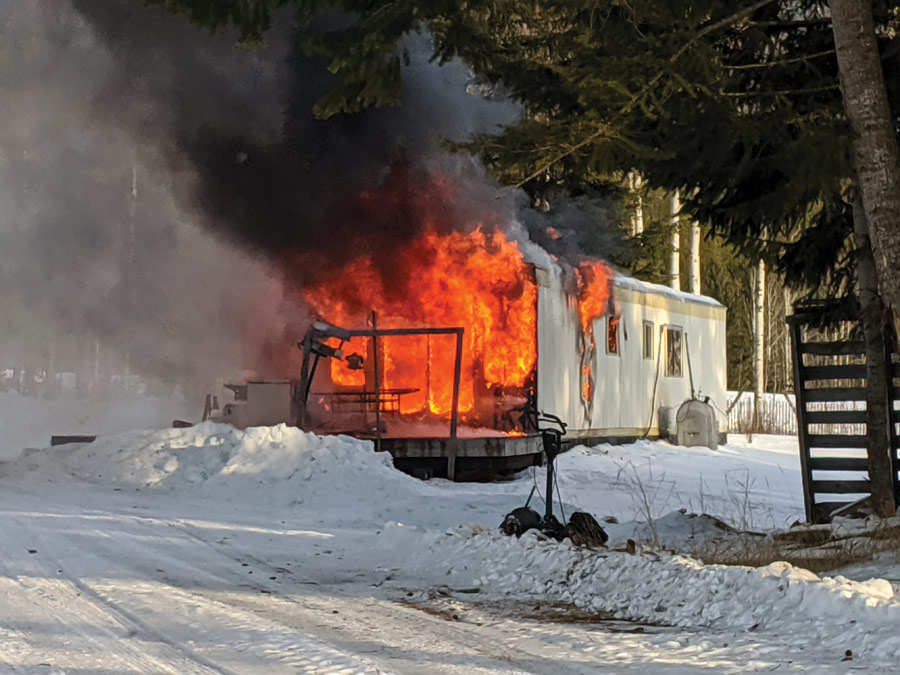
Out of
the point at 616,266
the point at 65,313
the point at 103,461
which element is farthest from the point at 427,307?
the point at 65,313

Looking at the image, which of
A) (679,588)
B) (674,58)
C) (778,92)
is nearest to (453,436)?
(778,92)

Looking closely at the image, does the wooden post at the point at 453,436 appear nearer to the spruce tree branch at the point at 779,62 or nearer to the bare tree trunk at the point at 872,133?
the spruce tree branch at the point at 779,62

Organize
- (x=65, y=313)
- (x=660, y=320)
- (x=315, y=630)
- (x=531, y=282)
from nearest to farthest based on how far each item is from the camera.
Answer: (x=315, y=630) → (x=531, y=282) → (x=660, y=320) → (x=65, y=313)

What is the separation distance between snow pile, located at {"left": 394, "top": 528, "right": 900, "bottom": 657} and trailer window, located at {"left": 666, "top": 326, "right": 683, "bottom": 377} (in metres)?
17.4

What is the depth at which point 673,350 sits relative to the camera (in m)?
26.5

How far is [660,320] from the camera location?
83.8 ft

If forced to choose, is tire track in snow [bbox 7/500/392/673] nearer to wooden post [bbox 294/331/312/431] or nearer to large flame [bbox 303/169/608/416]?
wooden post [bbox 294/331/312/431]

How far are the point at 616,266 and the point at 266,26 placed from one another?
20.3 m

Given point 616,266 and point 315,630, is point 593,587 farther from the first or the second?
point 616,266

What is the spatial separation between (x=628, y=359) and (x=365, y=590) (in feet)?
54.0

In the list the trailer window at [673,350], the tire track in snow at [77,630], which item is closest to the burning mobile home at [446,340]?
the trailer window at [673,350]

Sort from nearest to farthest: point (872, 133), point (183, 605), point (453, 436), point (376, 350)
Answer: point (183, 605) → point (872, 133) → point (453, 436) → point (376, 350)

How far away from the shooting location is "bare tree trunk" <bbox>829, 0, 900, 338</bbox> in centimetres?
823

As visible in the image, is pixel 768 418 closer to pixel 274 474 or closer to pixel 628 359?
pixel 628 359
